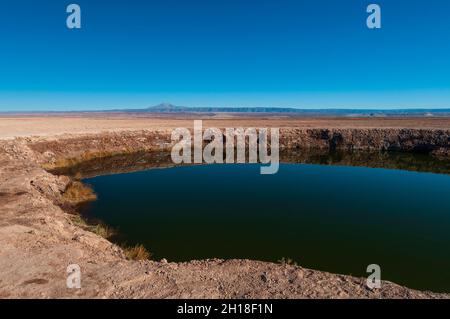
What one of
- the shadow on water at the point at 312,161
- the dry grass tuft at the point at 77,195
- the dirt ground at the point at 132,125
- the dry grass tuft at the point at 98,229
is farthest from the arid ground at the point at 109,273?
the dirt ground at the point at 132,125

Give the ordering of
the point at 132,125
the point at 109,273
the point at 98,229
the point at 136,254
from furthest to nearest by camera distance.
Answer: the point at 132,125
the point at 98,229
the point at 136,254
the point at 109,273

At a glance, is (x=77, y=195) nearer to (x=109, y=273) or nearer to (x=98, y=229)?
(x=98, y=229)

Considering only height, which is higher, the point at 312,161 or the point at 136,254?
the point at 312,161

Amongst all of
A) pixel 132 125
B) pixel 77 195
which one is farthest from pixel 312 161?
pixel 132 125

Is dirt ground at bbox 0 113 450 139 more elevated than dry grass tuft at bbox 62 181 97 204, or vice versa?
dirt ground at bbox 0 113 450 139

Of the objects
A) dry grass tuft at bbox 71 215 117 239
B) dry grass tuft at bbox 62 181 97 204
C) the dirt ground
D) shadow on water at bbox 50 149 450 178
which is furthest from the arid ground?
the dirt ground

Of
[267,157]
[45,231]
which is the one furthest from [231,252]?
[267,157]

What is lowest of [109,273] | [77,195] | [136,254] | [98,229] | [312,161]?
[136,254]

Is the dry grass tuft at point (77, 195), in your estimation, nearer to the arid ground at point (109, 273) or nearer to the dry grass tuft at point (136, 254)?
the arid ground at point (109, 273)

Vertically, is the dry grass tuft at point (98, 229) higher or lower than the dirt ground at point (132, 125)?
lower

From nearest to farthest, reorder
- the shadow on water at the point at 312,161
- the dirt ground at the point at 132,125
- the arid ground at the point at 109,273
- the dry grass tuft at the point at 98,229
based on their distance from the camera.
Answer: the arid ground at the point at 109,273, the dry grass tuft at the point at 98,229, the shadow on water at the point at 312,161, the dirt ground at the point at 132,125

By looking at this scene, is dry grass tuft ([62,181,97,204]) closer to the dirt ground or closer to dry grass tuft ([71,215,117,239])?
dry grass tuft ([71,215,117,239])
